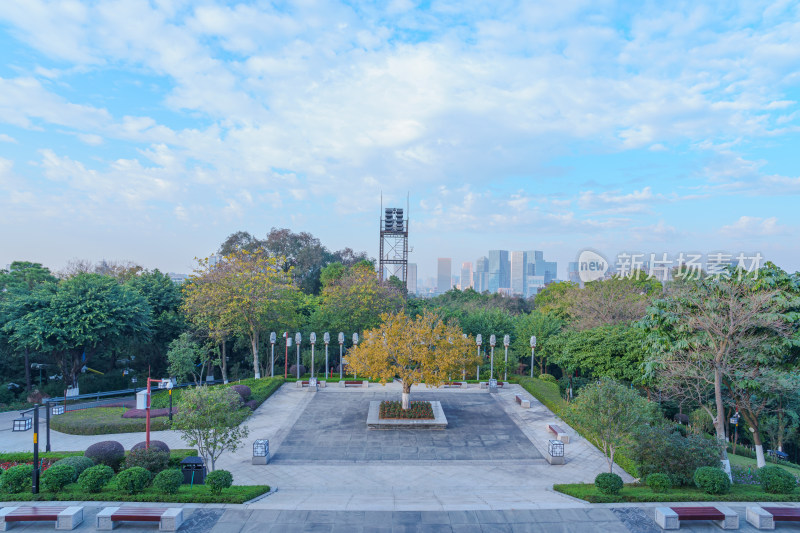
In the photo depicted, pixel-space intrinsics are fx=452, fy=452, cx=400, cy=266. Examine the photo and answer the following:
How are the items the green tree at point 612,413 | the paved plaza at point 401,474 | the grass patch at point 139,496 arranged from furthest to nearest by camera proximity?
the green tree at point 612,413 < the grass patch at point 139,496 < the paved plaza at point 401,474

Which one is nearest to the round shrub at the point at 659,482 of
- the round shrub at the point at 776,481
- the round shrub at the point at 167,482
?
the round shrub at the point at 776,481

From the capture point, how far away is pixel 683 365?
53.9 ft

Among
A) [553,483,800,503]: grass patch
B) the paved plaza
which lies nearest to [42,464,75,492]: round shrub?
the paved plaza

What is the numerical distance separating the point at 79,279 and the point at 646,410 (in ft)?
92.6

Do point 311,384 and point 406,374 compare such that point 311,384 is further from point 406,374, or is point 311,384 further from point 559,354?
point 559,354

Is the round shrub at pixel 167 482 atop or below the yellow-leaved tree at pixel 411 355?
below

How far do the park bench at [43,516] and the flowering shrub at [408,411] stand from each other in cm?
1176

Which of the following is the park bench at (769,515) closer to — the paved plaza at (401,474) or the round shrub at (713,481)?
the paved plaza at (401,474)

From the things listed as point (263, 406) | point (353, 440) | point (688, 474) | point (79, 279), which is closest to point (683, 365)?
point (688, 474)

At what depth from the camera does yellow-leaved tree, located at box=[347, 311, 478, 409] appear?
2033 centimetres

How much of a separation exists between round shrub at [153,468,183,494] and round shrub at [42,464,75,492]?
2366mm

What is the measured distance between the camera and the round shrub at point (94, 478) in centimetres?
1176

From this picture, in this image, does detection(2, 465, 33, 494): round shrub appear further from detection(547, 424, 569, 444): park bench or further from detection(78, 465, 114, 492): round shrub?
detection(547, 424, 569, 444): park bench

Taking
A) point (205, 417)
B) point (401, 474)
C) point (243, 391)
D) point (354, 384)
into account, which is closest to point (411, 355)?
point (401, 474)
